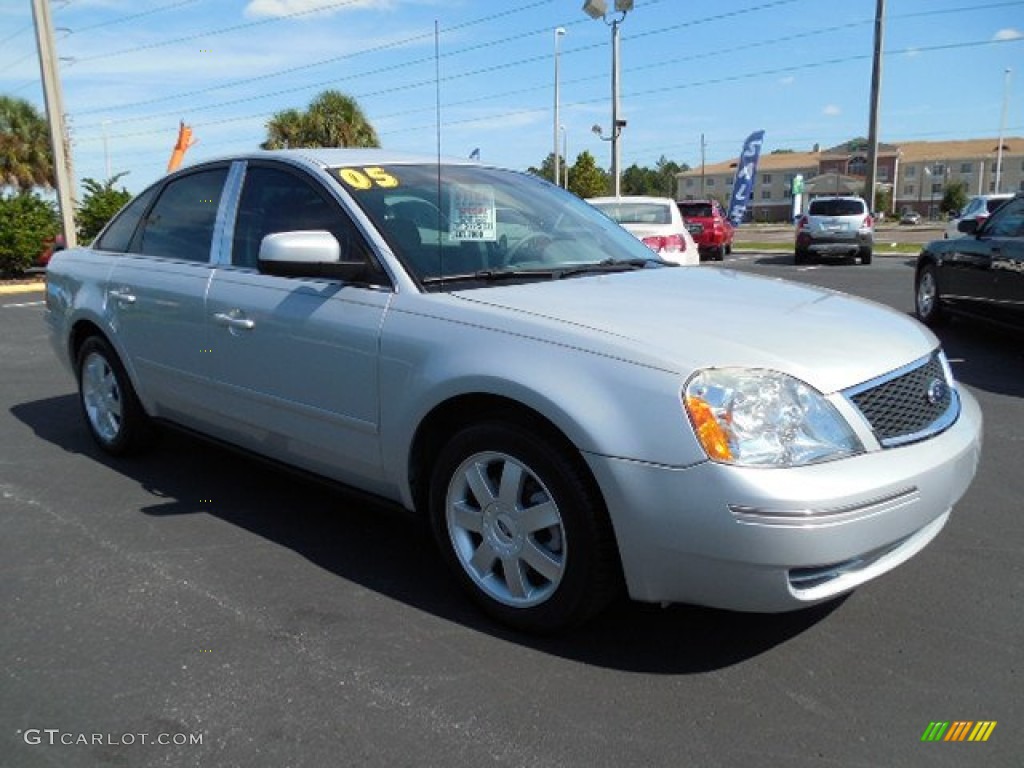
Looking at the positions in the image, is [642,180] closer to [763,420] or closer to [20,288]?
[20,288]

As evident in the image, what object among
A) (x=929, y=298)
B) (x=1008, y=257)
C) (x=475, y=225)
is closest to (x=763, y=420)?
(x=475, y=225)

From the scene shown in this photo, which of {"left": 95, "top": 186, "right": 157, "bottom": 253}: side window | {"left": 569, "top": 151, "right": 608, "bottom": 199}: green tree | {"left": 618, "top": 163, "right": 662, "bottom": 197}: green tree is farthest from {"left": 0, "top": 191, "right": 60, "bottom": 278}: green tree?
{"left": 618, "top": 163, "right": 662, "bottom": 197}: green tree

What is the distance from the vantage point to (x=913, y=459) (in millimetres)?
2570

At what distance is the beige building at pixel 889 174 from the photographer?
110m

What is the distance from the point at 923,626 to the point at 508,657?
1.40 meters

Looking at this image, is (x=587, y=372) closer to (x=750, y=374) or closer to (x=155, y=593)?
(x=750, y=374)

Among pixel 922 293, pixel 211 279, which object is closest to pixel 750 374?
pixel 211 279

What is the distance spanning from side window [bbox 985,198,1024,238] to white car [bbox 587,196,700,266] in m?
3.06

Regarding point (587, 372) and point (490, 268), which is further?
point (490, 268)

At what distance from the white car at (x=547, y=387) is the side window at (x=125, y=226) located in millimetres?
650

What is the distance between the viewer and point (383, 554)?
363cm

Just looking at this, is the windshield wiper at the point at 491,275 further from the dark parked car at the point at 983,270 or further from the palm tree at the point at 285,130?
the palm tree at the point at 285,130

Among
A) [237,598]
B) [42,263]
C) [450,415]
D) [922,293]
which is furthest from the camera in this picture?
[42,263]

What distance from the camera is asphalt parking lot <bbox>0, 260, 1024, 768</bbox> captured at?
2350 mm
